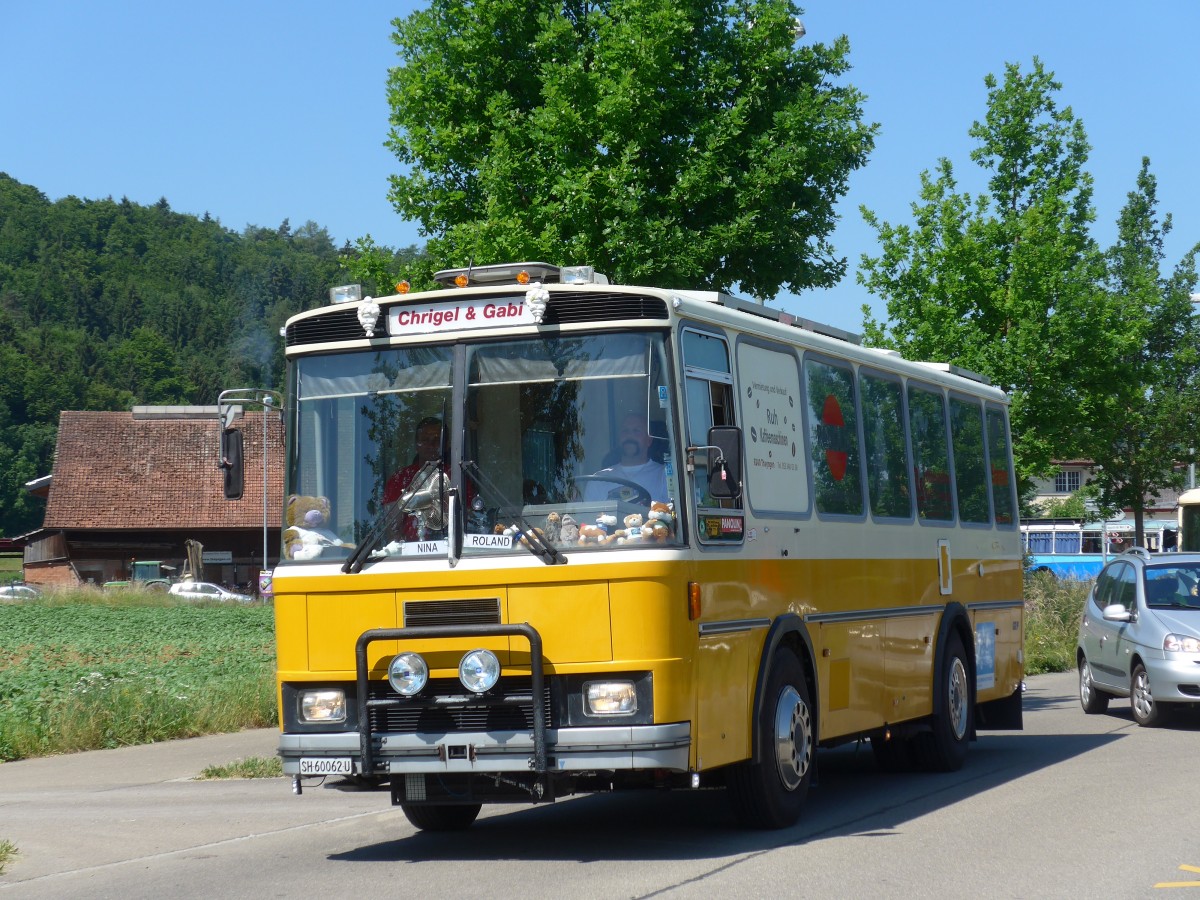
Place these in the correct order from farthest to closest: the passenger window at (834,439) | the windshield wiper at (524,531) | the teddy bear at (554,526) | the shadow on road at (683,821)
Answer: the passenger window at (834,439) → the shadow on road at (683,821) → the teddy bear at (554,526) → the windshield wiper at (524,531)

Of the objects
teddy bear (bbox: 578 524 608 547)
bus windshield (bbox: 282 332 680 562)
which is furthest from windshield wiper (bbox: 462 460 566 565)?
teddy bear (bbox: 578 524 608 547)

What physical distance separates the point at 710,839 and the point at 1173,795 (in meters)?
3.71

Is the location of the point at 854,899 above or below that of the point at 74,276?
below

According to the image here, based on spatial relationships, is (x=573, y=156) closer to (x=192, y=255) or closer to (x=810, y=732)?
(x=810, y=732)

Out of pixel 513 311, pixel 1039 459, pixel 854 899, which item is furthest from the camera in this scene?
pixel 1039 459

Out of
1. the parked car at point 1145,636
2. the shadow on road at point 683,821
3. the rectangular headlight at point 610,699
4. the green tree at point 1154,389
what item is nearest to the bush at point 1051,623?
the green tree at point 1154,389

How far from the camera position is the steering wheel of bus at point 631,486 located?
8625 mm

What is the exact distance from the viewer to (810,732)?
1018 centimetres

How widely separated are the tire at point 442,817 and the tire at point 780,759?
1824mm

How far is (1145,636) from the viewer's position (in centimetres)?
1617

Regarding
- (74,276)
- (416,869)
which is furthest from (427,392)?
(74,276)

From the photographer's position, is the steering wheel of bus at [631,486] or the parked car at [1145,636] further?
the parked car at [1145,636]

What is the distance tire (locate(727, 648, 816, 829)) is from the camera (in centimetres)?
945

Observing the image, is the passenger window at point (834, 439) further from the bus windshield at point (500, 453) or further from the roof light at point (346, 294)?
the roof light at point (346, 294)
